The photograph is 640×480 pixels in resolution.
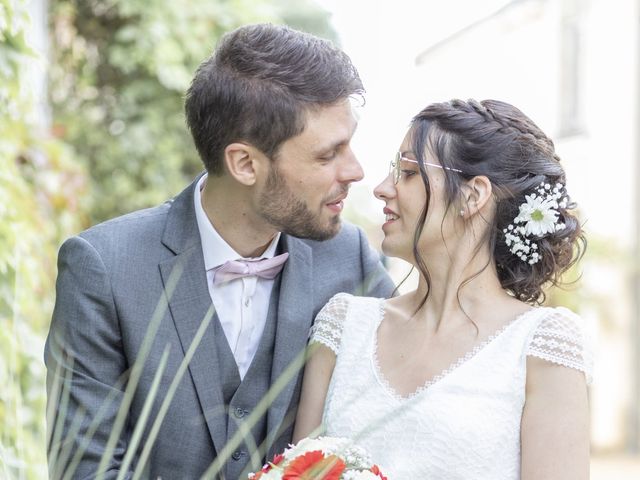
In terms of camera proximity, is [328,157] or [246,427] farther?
[328,157]

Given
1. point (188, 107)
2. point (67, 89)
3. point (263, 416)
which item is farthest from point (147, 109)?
point (263, 416)

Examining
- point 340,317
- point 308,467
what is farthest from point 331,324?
point 308,467

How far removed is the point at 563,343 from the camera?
270cm

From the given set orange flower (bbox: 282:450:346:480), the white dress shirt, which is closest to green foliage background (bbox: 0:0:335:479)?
the white dress shirt

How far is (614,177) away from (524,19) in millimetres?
2656

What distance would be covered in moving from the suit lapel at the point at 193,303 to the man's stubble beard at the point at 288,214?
0.78 feet

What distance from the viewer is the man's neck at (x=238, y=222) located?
9.92 feet

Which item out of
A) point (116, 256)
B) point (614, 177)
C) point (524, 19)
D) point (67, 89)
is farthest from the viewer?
point (524, 19)

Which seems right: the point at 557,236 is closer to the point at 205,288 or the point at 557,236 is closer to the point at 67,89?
the point at 205,288

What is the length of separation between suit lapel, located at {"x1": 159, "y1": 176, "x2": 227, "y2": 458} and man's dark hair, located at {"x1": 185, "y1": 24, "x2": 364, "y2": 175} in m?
0.22

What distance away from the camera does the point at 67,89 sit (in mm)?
7664

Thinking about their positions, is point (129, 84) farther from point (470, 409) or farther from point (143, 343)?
point (470, 409)

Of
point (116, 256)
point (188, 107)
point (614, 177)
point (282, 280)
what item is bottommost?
point (614, 177)

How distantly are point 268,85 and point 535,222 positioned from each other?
36.2 inches
